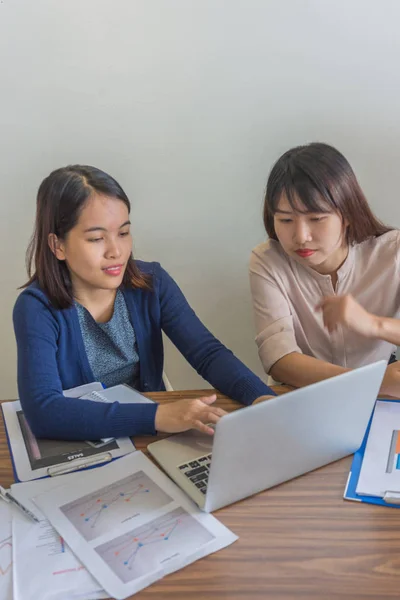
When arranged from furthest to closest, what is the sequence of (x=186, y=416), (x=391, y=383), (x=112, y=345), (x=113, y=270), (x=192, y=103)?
(x=192, y=103)
(x=112, y=345)
(x=113, y=270)
(x=391, y=383)
(x=186, y=416)

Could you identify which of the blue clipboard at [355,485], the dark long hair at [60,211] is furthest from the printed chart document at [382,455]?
the dark long hair at [60,211]

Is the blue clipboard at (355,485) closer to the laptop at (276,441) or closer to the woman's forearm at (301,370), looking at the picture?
the laptop at (276,441)

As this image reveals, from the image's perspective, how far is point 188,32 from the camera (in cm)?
170

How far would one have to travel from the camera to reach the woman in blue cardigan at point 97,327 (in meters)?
1.11

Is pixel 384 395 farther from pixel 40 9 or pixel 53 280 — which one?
pixel 40 9

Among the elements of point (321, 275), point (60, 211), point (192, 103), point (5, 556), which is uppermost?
point (192, 103)

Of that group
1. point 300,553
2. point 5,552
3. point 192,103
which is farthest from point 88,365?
point 192,103

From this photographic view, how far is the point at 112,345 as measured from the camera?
1.43 m

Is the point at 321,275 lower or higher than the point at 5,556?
higher

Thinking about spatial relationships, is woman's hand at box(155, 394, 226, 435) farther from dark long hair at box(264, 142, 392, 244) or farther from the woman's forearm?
dark long hair at box(264, 142, 392, 244)

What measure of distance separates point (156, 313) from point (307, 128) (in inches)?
30.1

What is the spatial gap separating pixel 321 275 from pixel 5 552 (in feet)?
3.19

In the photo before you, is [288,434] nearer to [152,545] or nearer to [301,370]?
[152,545]

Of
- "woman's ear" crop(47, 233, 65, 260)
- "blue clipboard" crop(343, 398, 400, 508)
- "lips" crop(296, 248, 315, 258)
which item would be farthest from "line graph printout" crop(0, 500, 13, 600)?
"lips" crop(296, 248, 315, 258)
